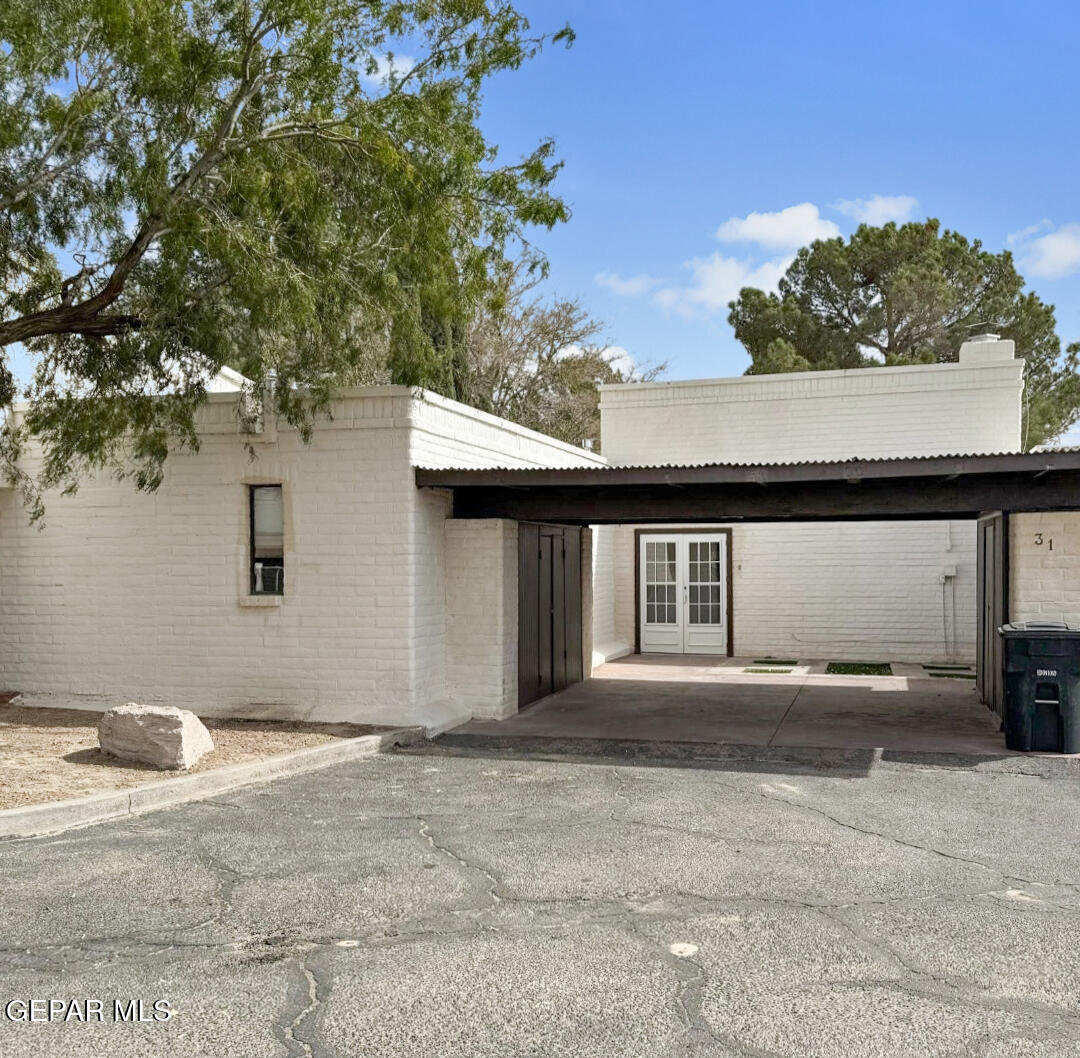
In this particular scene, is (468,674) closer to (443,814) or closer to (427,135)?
(443,814)

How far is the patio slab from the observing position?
35.3ft

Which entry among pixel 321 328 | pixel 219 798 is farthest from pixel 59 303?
pixel 219 798

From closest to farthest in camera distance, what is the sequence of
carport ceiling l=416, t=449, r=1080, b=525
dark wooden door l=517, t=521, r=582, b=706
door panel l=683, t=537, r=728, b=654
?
1. carport ceiling l=416, t=449, r=1080, b=525
2. dark wooden door l=517, t=521, r=582, b=706
3. door panel l=683, t=537, r=728, b=654

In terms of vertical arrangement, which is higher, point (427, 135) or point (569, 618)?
point (427, 135)

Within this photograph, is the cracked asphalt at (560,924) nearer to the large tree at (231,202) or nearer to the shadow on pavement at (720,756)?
the shadow on pavement at (720,756)

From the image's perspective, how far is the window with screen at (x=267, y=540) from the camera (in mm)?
11242

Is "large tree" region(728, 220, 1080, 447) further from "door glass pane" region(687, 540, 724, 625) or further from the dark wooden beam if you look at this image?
the dark wooden beam

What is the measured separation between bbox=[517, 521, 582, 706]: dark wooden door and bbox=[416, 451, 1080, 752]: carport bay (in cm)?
27

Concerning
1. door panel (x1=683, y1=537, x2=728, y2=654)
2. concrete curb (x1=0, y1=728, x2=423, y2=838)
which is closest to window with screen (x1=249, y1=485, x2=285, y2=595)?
concrete curb (x1=0, y1=728, x2=423, y2=838)

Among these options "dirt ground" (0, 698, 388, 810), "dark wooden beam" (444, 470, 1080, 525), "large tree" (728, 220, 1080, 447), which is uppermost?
"large tree" (728, 220, 1080, 447)

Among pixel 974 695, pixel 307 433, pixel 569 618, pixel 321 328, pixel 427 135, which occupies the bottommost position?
pixel 974 695

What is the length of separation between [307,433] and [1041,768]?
24.3 feet

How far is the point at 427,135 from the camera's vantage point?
31.6ft

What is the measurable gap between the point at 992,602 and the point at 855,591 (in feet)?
19.8
